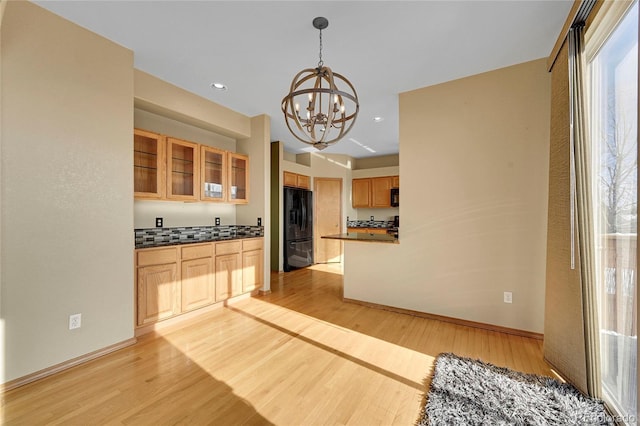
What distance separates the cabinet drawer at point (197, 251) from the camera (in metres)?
3.07

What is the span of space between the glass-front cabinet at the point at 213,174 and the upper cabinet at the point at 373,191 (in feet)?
13.0

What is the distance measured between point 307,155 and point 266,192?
8.59ft

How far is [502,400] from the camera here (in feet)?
5.63

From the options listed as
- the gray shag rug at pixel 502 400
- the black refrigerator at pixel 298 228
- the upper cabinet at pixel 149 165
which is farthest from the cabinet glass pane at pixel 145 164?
the gray shag rug at pixel 502 400

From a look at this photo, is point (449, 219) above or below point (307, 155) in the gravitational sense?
below

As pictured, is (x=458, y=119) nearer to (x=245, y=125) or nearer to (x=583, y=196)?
(x=583, y=196)

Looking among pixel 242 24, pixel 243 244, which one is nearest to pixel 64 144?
pixel 242 24

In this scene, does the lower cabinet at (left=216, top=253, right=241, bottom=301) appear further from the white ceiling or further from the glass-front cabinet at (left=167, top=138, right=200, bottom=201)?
the white ceiling

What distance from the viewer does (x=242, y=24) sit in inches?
84.9

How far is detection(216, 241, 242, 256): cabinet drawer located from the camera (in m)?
3.45

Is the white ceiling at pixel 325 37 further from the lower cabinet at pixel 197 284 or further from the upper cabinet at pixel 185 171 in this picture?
the lower cabinet at pixel 197 284

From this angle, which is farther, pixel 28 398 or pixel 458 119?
pixel 458 119

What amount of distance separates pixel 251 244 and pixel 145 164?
66.4 inches

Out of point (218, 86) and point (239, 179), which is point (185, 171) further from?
point (218, 86)
